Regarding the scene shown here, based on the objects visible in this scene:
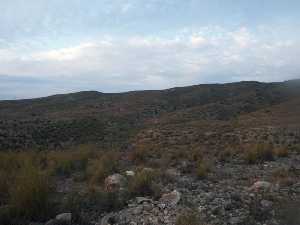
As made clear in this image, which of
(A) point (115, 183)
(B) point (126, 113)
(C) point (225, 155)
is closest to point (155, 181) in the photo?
(A) point (115, 183)

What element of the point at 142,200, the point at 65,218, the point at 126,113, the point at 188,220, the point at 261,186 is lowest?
the point at 126,113

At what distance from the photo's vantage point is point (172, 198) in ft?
34.9

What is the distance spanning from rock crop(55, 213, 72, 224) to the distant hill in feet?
59.5

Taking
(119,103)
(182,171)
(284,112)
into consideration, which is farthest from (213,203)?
(119,103)

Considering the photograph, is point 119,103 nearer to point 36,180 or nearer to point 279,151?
point 279,151

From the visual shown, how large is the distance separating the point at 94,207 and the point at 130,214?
1.20 m

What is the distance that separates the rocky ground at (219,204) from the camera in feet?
30.4

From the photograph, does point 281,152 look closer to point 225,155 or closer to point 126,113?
point 225,155

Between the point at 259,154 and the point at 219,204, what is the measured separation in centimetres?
969

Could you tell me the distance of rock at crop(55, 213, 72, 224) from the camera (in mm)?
9144

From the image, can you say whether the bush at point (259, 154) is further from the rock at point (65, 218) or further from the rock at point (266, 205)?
the rock at point (65, 218)

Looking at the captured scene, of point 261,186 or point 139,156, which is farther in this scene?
point 139,156

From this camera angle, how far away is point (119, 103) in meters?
70.3

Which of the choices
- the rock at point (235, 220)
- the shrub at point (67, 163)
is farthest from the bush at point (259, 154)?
the rock at point (235, 220)
